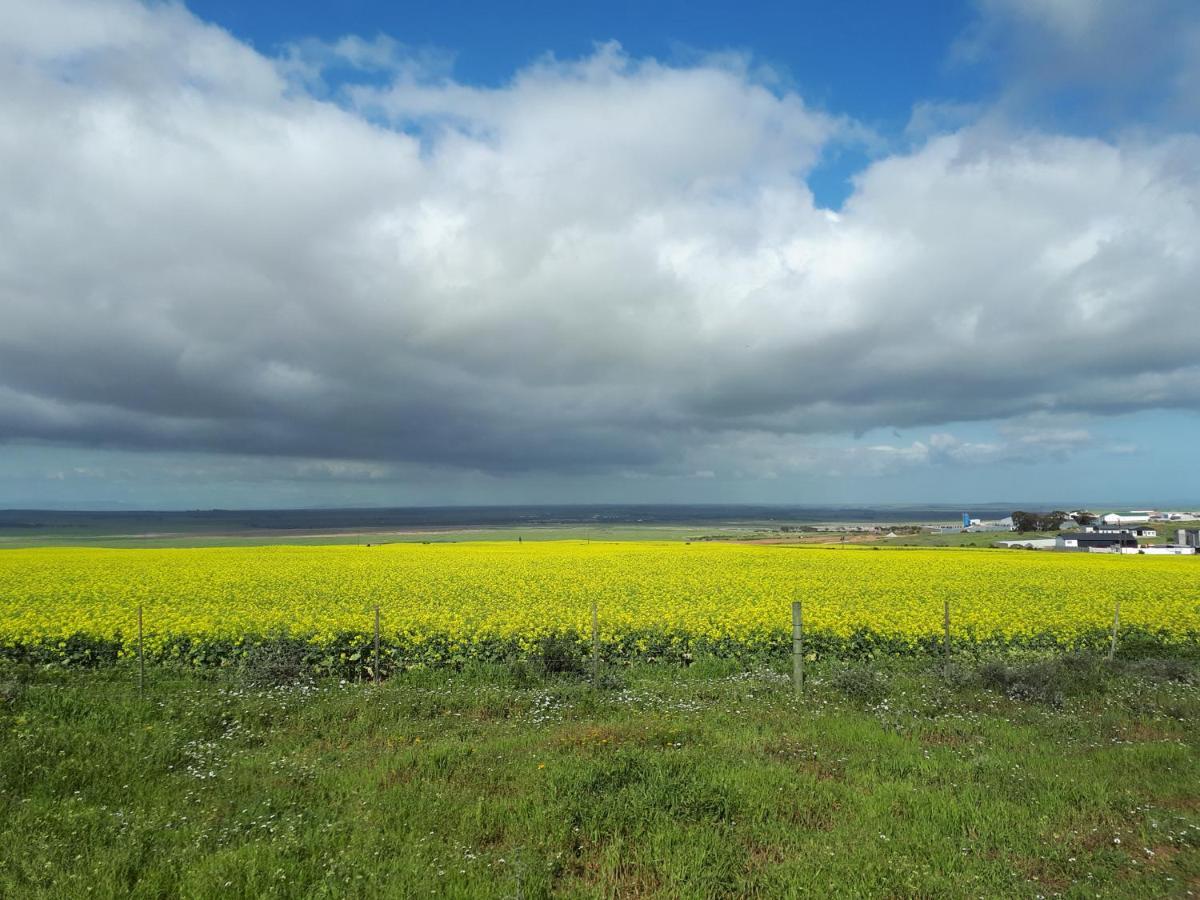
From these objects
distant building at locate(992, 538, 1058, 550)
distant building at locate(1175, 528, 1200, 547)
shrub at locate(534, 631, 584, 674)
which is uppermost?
shrub at locate(534, 631, 584, 674)

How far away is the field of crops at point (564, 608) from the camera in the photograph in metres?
16.1

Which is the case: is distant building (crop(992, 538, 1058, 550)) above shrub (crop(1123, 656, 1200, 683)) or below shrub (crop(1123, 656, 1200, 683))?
below

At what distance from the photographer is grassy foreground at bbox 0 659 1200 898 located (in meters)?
5.77

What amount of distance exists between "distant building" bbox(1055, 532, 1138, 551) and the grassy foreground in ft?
276

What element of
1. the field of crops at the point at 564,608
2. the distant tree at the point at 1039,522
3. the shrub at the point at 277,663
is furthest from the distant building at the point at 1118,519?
the shrub at the point at 277,663

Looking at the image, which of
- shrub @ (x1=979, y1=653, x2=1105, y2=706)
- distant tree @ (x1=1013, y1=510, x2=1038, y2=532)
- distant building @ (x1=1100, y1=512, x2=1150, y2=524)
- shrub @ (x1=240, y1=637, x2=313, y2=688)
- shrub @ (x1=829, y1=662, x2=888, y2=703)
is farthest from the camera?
distant building @ (x1=1100, y1=512, x2=1150, y2=524)

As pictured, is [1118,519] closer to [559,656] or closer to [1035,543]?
[1035,543]

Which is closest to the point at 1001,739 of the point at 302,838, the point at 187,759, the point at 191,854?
the point at 302,838

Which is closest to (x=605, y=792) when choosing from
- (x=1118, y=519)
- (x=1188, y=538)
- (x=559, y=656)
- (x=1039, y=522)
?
(x=559, y=656)

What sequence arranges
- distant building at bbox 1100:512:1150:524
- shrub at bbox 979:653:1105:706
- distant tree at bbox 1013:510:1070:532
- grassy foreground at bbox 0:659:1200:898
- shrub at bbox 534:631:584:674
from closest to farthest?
grassy foreground at bbox 0:659:1200:898
shrub at bbox 979:653:1105:706
shrub at bbox 534:631:584:674
distant tree at bbox 1013:510:1070:532
distant building at bbox 1100:512:1150:524

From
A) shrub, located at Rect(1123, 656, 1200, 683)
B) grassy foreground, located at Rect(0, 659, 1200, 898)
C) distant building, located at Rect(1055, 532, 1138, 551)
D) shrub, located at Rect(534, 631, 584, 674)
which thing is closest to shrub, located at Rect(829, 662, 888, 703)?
grassy foreground, located at Rect(0, 659, 1200, 898)

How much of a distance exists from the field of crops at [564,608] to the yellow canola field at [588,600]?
7 cm

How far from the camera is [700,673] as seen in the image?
1462 centimetres

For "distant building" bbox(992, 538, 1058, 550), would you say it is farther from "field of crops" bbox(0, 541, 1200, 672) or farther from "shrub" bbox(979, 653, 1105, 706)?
"shrub" bbox(979, 653, 1105, 706)
